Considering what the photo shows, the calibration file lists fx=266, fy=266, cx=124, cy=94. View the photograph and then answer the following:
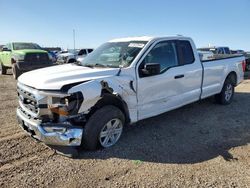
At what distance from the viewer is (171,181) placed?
3.59 metres

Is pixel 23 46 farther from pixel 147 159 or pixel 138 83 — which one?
pixel 147 159

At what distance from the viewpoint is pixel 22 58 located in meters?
13.5

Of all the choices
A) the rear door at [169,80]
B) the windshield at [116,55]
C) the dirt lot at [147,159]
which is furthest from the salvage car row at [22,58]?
A: the dirt lot at [147,159]

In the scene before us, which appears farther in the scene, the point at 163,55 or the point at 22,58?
the point at 22,58

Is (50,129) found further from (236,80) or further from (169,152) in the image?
(236,80)

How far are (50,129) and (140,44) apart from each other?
2.37 meters

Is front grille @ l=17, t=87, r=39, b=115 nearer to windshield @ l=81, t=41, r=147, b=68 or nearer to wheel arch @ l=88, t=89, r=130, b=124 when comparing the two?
wheel arch @ l=88, t=89, r=130, b=124

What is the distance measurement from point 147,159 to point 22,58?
36.6 ft

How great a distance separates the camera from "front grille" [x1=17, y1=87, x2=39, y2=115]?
4.09 m

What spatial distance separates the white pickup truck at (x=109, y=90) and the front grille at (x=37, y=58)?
8.83m

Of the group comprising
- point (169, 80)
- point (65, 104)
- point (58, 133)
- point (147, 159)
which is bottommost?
point (147, 159)

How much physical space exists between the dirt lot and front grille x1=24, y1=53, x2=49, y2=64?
8227 millimetres

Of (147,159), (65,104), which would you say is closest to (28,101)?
(65,104)

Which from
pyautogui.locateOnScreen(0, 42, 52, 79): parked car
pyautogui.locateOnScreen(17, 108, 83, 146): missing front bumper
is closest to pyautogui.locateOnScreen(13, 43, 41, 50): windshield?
pyautogui.locateOnScreen(0, 42, 52, 79): parked car
